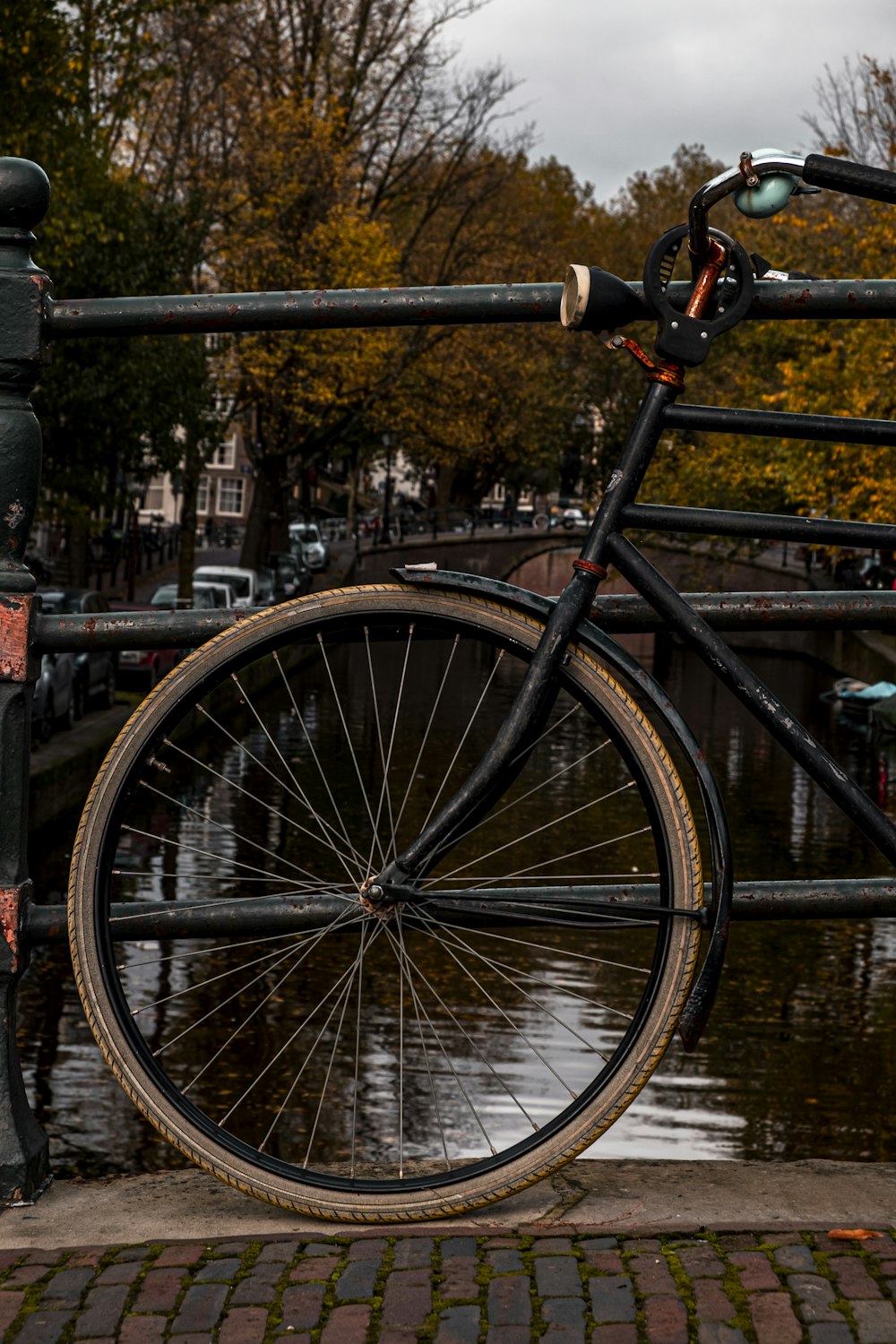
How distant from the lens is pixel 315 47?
35719 millimetres

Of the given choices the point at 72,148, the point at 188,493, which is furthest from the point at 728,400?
the point at 72,148

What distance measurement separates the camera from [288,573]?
4125 centimetres

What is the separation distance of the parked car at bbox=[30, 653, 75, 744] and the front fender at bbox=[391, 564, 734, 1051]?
523 inches

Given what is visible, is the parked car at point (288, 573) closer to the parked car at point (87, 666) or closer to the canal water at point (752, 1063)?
the parked car at point (87, 666)

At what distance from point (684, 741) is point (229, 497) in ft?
281

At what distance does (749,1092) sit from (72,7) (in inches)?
661

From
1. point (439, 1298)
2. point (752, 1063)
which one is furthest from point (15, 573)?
point (752, 1063)

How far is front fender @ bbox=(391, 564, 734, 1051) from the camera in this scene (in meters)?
2.32

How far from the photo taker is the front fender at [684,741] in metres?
2.32

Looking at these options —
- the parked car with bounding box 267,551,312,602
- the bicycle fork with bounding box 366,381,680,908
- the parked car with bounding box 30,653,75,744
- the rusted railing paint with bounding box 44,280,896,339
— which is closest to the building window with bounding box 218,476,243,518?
the parked car with bounding box 267,551,312,602

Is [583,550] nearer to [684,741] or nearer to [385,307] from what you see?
[684,741]

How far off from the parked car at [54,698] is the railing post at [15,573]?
12964mm

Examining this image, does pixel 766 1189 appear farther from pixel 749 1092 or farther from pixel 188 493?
pixel 188 493

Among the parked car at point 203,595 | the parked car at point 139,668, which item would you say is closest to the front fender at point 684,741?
the parked car at point 139,668
